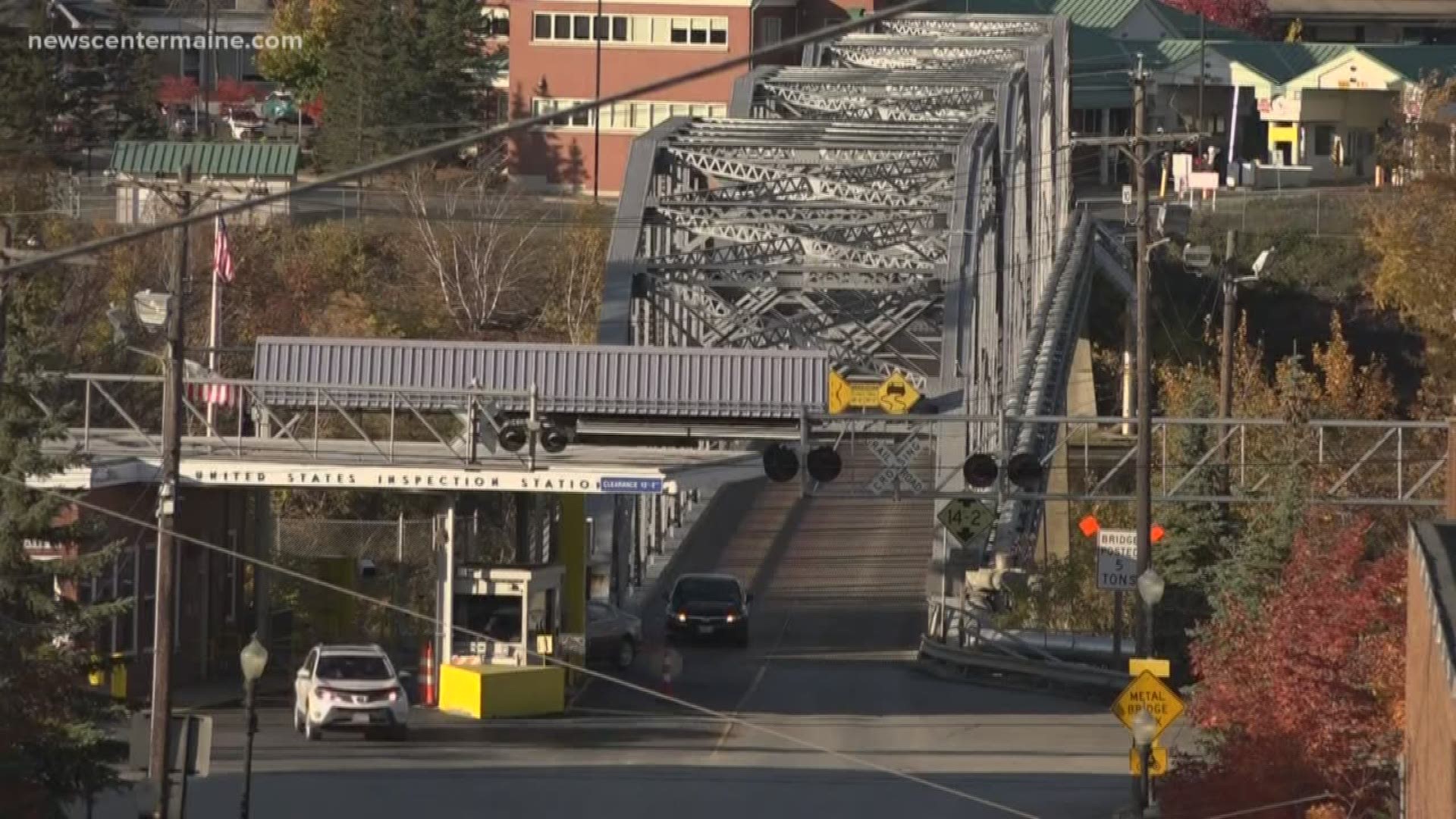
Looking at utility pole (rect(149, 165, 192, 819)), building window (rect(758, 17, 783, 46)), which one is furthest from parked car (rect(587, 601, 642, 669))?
building window (rect(758, 17, 783, 46))

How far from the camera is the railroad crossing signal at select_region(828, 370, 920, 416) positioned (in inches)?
1880

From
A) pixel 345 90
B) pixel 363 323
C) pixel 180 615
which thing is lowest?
pixel 180 615

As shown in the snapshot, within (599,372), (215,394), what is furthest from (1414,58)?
(215,394)

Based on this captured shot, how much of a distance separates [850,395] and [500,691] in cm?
916

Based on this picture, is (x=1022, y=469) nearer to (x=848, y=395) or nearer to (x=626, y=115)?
(x=848, y=395)

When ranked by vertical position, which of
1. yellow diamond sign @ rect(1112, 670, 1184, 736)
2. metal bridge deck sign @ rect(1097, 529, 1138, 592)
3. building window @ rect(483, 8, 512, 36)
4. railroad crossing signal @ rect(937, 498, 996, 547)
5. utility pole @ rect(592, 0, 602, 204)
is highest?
building window @ rect(483, 8, 512, 36)

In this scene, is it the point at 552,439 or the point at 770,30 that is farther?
the point at 770,30

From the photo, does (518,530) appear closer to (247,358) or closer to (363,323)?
(247,358)

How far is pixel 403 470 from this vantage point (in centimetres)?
4247

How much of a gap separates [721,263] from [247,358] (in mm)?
18683

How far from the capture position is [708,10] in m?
98.0

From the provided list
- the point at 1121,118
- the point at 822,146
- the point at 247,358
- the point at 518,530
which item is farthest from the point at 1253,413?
the point at 1121,118

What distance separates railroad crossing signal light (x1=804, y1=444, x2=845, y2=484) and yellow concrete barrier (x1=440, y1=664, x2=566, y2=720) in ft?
14.8

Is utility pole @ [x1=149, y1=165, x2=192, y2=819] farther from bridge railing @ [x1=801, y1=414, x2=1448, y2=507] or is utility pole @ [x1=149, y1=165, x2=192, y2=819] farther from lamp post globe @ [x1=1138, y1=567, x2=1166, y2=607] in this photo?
bridge railing @ [x1=801, y1=414, x2=1448, y2=507]
